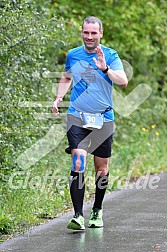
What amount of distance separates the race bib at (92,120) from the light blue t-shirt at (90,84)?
0.04 meters

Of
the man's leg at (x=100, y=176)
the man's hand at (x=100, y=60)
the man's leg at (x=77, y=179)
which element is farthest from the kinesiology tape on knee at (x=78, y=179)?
the man's hand at (x=100, y=60)

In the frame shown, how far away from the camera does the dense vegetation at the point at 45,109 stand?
8.73 meters

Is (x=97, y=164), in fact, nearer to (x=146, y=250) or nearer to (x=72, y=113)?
(x=72, y=113)

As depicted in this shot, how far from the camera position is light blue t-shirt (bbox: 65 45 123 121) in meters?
7.46

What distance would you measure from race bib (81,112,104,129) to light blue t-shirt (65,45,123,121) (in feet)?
0.14

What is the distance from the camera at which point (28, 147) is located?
9898mm

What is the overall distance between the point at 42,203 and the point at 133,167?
410 cm

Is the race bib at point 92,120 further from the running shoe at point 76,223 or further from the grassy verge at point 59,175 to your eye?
the grassy verge at point 59,175

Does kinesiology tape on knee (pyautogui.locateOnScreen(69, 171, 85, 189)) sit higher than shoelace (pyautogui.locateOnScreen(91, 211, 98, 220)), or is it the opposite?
kinesiology tape on knee (pyautogui.locateOnScreen(69, 171, 85, 189))

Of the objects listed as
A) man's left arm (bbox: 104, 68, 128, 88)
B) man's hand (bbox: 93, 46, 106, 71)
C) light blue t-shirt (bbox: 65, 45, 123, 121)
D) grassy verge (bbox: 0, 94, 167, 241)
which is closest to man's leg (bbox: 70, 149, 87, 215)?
light blue t-shirt (bbox: 65, 45, 123, 121)

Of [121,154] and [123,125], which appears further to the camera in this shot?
[123,125]

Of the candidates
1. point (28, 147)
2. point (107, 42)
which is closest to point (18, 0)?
point (28, 147)

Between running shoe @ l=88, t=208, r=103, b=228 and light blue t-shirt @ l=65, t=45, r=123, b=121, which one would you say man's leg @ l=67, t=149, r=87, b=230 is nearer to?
running shoe @ l=88, t=208, r=103, b=228

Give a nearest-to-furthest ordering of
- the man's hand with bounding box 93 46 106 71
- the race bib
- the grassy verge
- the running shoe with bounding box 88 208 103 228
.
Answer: the man's hand with bounding box 93 46 106 71 < the race bib < the running shoe with bounding box 88 208 103 228 < the grassy verge
